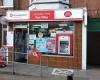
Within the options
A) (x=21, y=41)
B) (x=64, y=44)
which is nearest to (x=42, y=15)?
(x=64, y=44)

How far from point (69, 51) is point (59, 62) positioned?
86cm

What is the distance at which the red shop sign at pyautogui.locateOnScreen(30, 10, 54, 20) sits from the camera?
683 inches

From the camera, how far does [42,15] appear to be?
57.6 ft

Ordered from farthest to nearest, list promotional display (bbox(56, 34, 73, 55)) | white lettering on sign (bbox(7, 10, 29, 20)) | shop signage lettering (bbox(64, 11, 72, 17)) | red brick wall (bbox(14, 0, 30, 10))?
1. red brick wall (bbox(14, 0, 30, 10))
2. white lettering on sign (bbox(7, 10, 29, 20))
3. promotional display (bbox(56, 34, 73, 55))
4. shop signage lettering (bbox(64, 11, 72, 17))

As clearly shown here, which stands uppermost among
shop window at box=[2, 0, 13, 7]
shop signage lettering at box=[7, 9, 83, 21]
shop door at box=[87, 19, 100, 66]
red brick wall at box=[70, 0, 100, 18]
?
shop window at box=[2, 0, 13, 7]

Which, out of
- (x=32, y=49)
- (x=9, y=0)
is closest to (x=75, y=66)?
(x=32, y=49)

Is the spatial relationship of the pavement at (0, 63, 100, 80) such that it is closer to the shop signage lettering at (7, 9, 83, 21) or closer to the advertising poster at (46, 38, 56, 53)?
the advertising poster at (46, 38, 56, 53)

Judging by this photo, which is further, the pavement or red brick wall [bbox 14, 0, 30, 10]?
red brick wall [bbox 14, 0, 30, 10]

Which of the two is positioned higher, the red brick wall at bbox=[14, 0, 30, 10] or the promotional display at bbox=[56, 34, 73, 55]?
the red brick wall at bbox=[14, 0, 30, 10]

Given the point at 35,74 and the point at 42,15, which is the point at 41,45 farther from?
the point at 35,74

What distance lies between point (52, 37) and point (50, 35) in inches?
7.1

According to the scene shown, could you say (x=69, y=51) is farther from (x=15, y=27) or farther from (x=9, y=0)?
(x=9, y=0)

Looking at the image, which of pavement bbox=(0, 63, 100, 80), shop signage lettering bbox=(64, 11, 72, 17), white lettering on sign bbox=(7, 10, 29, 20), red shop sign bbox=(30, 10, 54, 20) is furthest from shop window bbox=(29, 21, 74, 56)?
pavement bbox=(0, 63, 100, 80)

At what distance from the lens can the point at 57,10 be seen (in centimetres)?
1722
